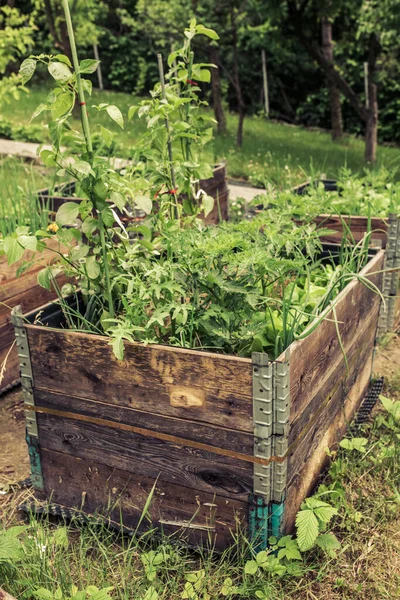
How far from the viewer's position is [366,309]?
8.99 feet

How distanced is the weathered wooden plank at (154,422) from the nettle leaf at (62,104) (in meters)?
0.91

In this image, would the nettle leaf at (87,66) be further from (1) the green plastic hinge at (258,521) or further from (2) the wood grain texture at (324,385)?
(1) the green plastic hinge at (258,521)

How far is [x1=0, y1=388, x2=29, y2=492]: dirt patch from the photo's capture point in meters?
2.58

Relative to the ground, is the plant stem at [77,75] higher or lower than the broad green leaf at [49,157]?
higher

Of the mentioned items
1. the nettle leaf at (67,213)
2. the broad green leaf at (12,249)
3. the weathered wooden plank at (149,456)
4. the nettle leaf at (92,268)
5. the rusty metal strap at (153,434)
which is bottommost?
the weathered wooden plank at (149,456)

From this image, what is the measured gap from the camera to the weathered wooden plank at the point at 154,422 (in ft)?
6.15

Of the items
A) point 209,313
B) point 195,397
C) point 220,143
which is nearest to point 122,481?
point 195,397

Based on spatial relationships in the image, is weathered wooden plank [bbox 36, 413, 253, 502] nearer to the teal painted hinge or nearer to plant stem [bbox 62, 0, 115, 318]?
the teal painted hinge

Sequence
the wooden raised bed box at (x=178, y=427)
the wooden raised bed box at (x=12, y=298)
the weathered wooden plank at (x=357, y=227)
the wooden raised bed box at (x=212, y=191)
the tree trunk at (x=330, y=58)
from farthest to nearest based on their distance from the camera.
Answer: the tree trunk at (x=330, y=58)
the wooden raised bed box at (x=212, y=191)
the weathered wooden plank at (x=357, y=227)
the wooden raised bed box at (x=12, y=298)
the wooden raised bed box at (x=178, y=427)

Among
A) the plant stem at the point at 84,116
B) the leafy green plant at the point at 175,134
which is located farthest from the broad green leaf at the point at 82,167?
the leafy green plant at the point at 175,134

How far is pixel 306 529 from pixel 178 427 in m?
0.51

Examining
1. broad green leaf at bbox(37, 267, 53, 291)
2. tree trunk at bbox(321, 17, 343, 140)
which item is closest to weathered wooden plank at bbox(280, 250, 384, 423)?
broad green leaf at bbox(37, 267, 53, 291)

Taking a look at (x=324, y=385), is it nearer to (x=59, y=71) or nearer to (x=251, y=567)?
(x=251, y=567)

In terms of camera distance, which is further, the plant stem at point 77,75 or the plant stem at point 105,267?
the plant stem at point 105,267
